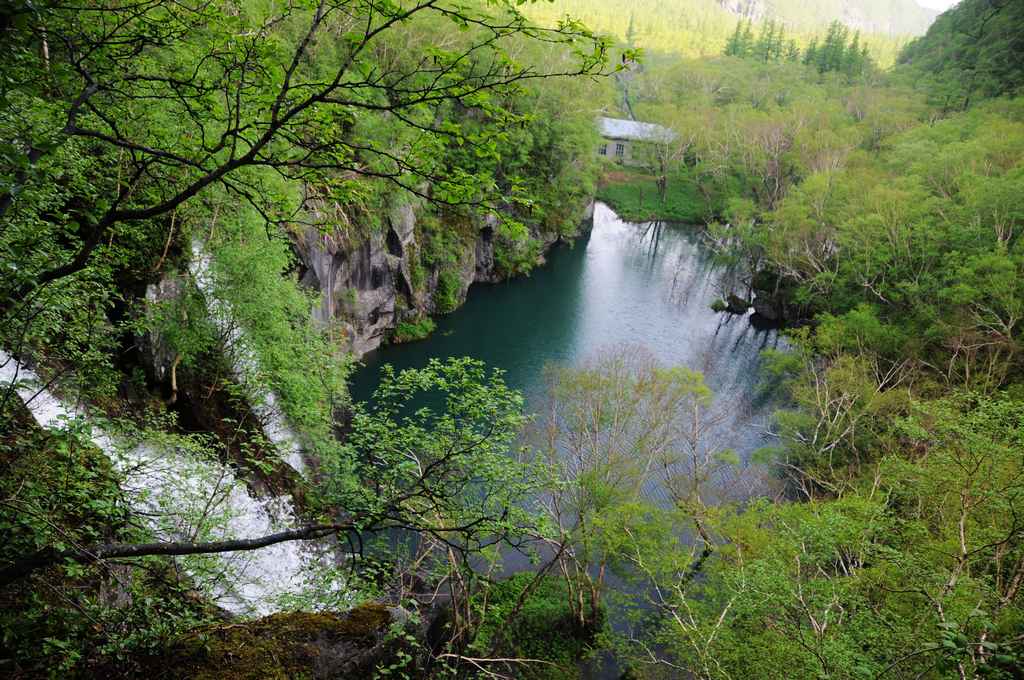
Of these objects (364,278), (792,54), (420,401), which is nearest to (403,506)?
(420,401)

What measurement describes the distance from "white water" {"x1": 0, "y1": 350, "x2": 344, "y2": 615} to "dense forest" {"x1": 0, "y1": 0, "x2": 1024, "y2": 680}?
0.41 ft

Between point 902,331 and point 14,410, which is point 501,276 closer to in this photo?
point 902,331

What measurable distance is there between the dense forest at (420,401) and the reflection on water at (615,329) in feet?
4.54

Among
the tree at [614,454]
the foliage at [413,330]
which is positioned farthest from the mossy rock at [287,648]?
the foliage at [413,330]

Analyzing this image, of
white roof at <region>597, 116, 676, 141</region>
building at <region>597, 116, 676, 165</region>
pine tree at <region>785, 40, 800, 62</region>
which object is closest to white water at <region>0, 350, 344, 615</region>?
white roof at <region>597, 116, 676, 141</region>

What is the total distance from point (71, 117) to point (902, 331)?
102ft

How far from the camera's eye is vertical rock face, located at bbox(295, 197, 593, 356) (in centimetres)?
2473

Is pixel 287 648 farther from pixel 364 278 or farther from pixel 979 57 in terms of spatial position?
pixel 979 57

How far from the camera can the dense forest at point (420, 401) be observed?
4797 mm

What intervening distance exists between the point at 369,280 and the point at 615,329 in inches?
570

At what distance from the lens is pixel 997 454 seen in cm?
1193

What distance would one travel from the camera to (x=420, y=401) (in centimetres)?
2547

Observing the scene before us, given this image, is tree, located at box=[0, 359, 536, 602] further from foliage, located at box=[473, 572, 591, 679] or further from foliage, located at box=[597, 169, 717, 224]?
foliage, located at box=[597, 169, 717, 224]

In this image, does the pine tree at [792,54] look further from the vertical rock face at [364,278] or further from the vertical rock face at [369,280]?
the vertical rock face at [364,278]
